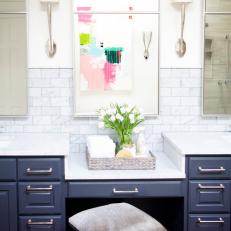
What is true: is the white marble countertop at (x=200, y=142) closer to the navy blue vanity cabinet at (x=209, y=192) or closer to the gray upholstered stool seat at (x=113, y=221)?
the navy blue vanity cabinet at (x=209, y=192)

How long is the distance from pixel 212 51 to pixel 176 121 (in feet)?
1.92

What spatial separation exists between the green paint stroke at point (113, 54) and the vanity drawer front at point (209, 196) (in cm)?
106

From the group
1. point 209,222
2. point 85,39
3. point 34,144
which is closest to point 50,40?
point 85,39

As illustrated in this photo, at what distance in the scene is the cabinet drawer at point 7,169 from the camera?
2.80 m

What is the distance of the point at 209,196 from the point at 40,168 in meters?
1.08

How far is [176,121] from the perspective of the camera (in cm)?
344

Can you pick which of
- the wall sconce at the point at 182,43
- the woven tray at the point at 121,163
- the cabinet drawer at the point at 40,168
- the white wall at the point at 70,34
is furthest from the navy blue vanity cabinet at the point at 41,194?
the wall sconce at the point at 182,43

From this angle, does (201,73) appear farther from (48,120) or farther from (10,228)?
(10,228)

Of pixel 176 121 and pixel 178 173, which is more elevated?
pixel 176 121

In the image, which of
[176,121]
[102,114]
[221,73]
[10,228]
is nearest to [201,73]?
[221,73]

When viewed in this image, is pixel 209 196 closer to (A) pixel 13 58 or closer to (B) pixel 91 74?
(B) pixel 91 74

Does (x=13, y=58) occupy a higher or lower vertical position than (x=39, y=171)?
higher

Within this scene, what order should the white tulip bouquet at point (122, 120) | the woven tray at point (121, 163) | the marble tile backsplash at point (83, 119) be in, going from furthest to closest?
the marble tile backsplash at point (83, 119), the white tulip bouquet at point (122, 120), the woven tray at point (121, 163)

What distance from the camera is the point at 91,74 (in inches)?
130
